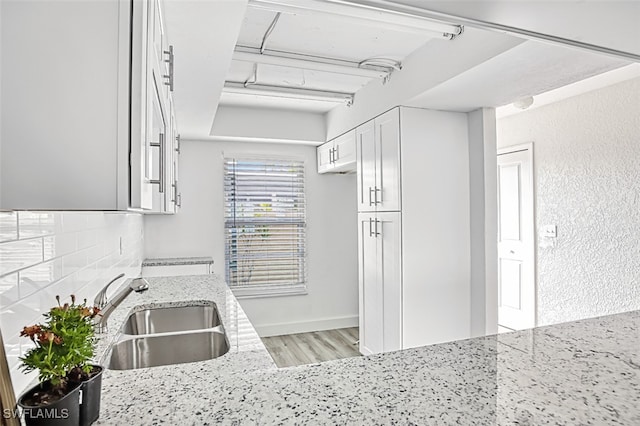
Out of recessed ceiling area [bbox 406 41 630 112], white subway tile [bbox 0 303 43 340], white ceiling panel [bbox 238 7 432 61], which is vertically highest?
white ceiling panel [bbox 238 7 432 61]

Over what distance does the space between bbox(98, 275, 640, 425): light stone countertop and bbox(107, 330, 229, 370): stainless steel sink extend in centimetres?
52

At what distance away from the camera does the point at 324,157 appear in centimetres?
430

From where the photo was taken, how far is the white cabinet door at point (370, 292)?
3203mm

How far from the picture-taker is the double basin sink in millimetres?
1510

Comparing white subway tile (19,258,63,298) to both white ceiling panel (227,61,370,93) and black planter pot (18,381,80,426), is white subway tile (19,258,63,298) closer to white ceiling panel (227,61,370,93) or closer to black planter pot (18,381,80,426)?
black planter pot (18,381,80,426)

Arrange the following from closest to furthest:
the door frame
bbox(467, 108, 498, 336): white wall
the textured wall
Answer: bbox(467, 108, 498, 336): white wall → the textured wall → the door frame

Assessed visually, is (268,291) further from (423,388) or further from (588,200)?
(423,388)

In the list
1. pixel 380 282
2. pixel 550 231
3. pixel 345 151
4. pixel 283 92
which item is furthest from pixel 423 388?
pixel 550 231

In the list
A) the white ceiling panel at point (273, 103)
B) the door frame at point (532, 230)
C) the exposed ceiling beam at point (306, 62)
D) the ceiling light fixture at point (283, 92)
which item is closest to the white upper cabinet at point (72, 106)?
the exposed ceiling beam at point (306, 62)

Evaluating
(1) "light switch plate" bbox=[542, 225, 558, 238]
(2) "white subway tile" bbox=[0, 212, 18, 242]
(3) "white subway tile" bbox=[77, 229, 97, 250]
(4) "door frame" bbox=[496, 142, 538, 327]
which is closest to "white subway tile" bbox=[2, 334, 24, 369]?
(2) "white subway tile" bbox=[0, 212, 18, 242]

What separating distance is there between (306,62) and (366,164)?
1.03 meters

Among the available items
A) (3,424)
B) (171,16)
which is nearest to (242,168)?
(171,16)

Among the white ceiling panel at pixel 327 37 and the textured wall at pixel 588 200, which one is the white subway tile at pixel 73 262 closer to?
the white ceiling panel at pixel 327 37

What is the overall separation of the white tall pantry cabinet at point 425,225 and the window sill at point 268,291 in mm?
1613
